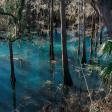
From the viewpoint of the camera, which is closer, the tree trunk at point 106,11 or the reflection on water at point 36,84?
the tree trunk at point 106,11

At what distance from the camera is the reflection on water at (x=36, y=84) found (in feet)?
53.5

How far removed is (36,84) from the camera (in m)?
19.8

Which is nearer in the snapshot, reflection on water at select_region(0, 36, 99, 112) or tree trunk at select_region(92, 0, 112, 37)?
tree trunk at select_region(92, 0, 112, 37)

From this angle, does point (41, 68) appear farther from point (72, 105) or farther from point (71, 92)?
point (72, 105)

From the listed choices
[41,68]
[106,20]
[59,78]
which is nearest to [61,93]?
[59,78]

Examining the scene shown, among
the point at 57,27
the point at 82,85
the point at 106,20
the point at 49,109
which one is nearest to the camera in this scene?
the point at 106,20

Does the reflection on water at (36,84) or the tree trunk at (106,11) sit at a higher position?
the tree trunk at (106,11)

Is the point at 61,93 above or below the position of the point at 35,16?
below

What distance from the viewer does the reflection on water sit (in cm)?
1630

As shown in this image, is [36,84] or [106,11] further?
[36,84]

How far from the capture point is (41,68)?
947 inches

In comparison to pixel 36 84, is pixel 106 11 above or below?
above

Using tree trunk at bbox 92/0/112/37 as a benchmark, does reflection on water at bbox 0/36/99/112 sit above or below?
below

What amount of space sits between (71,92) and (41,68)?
6.54 m
